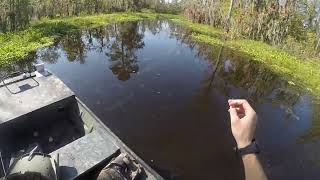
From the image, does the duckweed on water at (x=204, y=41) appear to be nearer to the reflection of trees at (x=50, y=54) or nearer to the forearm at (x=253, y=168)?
the reflection of trees at (x=50, y=54)

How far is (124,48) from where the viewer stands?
59.5 ft

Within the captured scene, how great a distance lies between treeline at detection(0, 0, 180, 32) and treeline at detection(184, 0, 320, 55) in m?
7.01

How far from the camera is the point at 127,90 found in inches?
476

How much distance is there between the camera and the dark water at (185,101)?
8609 mm

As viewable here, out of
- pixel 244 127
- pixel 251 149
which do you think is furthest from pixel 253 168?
pixel 244 127

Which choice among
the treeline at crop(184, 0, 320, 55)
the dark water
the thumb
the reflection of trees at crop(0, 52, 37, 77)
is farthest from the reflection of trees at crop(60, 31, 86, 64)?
the thumb

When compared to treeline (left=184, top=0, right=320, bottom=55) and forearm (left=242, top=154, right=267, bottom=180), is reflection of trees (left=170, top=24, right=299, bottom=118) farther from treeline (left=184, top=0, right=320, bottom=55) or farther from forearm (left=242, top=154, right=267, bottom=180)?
forearm (left=242, top=154, right=267, bottom=180)

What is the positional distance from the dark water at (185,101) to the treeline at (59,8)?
336cm

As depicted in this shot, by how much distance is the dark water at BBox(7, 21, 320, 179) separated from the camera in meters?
8.61

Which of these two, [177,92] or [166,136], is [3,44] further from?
[166,136]

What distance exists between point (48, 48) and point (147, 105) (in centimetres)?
826

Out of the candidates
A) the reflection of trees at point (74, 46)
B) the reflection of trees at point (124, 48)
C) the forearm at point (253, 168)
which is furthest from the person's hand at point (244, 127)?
the reflection of trees at point (74, 46)

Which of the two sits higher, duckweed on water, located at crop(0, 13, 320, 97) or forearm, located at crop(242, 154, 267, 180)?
forearm, located at crop(242, 154, 267, 180)

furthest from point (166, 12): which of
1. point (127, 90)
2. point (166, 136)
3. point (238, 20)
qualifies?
point (166, 136)
